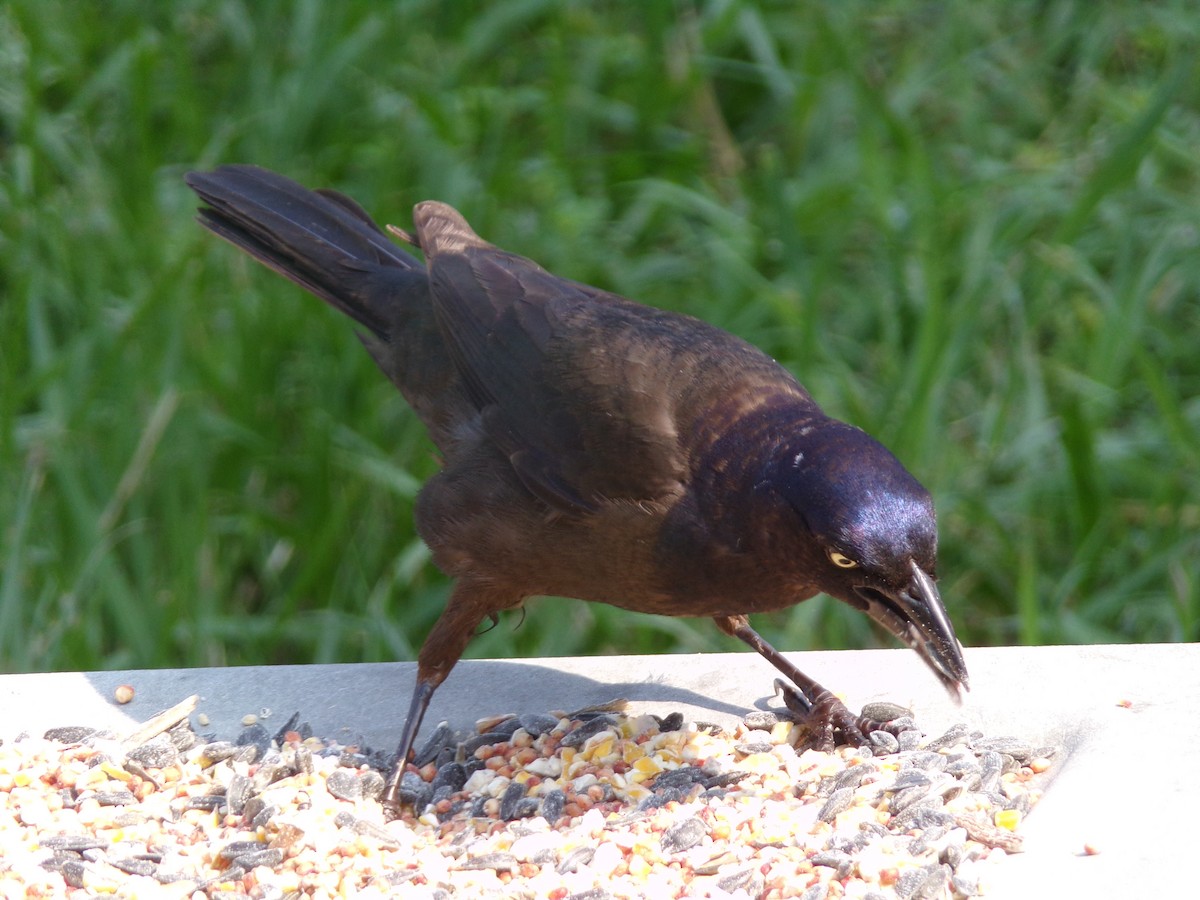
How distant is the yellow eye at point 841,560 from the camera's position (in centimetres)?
295

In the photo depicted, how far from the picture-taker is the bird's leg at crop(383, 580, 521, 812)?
132 inches

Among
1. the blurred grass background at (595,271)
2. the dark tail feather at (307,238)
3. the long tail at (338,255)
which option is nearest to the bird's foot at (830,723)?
the long tail at (338,255)

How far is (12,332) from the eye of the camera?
523 cm

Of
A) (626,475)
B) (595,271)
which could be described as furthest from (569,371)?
(595,271)

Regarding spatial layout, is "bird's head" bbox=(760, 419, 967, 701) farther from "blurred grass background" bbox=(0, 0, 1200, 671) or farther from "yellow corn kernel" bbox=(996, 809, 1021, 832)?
"blurred grass background" bbox=(0, 0, 1200, 671)

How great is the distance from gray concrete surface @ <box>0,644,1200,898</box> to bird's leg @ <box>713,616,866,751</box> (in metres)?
0.08

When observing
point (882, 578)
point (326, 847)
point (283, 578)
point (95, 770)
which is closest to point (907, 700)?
point (882, 578)

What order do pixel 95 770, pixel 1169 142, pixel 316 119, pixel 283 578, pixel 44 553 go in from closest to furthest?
pixel 95 770 → pixel 44 553 → pixel 283 578 → pixel 1169 142 → pixel 316 119

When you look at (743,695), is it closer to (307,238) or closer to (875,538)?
(875,538)

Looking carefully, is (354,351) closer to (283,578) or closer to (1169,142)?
(283,578)

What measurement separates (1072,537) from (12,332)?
3450 mm

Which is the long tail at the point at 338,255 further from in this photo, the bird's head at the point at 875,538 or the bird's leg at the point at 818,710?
Answer: the bird's head at the point at 875,538

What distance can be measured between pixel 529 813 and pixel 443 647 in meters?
0.47

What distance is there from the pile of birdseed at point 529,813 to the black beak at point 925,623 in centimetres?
25
